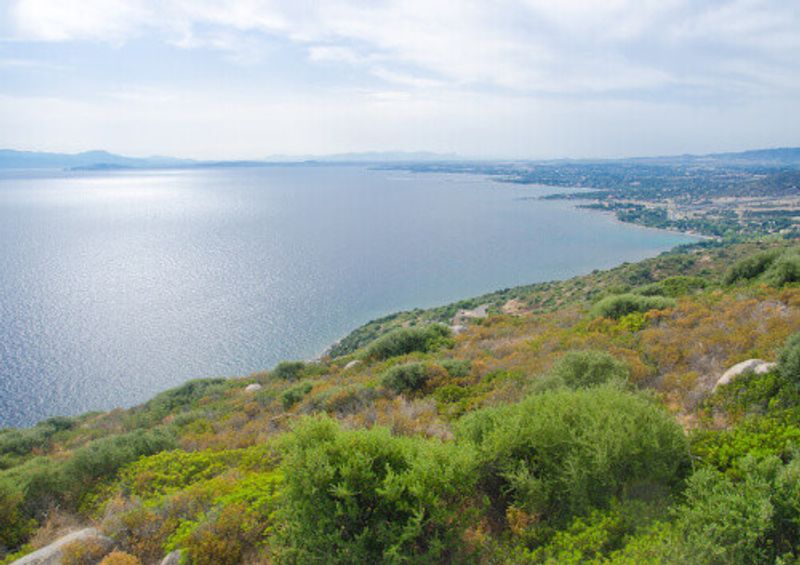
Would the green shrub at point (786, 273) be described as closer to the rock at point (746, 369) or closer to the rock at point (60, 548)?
the rock at point (746, 369)

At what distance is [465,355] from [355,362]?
5893 mm

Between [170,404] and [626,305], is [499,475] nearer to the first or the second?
[626,305]

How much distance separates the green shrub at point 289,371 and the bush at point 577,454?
54.8 feet

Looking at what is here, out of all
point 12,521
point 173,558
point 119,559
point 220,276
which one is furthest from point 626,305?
point 220,276

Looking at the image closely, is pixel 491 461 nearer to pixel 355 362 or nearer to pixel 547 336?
pixel 547 336

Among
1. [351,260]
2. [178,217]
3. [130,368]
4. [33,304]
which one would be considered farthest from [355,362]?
[178,217]

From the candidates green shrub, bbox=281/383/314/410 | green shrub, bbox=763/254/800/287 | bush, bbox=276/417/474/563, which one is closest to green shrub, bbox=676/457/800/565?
bush, bbox=276/417/474/563

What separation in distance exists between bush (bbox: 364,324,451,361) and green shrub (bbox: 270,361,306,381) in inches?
162

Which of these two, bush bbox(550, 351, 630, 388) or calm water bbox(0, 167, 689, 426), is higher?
bush bbox(550, 351, 630, 388)

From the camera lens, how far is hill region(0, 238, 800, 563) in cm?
499

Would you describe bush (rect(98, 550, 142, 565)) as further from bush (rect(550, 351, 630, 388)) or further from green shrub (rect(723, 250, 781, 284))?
green shrub (rect(723, 250, 781, 284))

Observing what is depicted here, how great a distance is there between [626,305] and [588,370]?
28.5 ft

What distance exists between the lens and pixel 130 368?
3728cm

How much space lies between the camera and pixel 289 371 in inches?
903
